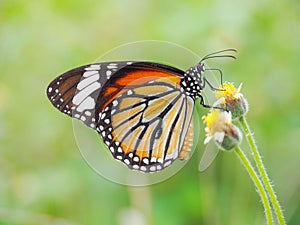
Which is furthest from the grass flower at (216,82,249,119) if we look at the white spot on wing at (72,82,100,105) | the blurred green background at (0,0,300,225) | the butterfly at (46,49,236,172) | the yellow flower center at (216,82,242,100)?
the blurred green background at (0,0,300,225)

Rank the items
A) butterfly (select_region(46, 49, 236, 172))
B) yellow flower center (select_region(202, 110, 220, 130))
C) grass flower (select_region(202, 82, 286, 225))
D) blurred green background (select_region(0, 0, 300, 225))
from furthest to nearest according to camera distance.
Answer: blurred green background (select_region(0, 0, 300, 225)) → butterfly (select_region(46, 49, 236, 172)) → yellow flower center (select_region(202, 110, 220, 130)) → grass flower (select_region(202, 82, 286, 225))

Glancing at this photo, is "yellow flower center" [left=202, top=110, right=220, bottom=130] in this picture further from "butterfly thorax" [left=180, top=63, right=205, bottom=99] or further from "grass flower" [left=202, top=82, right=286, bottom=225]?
"butterfly thorax" [left=180, top=63, right=205, bottom=99]

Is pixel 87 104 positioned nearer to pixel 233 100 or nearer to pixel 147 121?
pixel 147 121

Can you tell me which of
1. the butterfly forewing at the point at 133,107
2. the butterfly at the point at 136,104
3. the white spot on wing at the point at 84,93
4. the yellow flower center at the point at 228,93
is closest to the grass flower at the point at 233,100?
the yellow flower center at the point at 228,93

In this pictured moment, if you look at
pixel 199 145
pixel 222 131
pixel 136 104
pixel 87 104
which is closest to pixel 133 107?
pixel 136 104

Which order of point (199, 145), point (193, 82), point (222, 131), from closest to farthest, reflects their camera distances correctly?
point (222, 131)
point (193, 82)
point (199, 145)

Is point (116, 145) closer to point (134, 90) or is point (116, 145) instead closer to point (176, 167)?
point (134, 90)

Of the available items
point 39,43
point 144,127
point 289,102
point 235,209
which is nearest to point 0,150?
point 39,43
